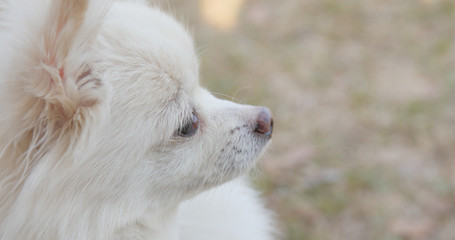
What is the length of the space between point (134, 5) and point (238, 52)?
2.60 metres

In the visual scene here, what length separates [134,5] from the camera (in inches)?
68.5

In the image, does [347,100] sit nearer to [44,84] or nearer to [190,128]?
[190,128]

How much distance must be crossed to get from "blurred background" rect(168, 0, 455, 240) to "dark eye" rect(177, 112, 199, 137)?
1104 mm

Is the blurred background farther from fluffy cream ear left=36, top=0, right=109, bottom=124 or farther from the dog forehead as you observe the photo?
fluffy cream ear left=36, top=0, right=109, bottom=124

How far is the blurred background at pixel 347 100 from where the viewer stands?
2992mm

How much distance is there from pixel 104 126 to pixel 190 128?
0.32 meters

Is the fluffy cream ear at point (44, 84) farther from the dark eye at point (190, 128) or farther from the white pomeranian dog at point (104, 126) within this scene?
the dark eye at point (190, 128)

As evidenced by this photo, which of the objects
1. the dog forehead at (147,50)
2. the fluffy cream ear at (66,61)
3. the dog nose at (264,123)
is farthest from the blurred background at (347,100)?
the fluffy cream ear at (66,61)

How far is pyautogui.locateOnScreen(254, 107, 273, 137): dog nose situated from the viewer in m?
1.79

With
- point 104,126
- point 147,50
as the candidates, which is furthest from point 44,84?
point 147,50

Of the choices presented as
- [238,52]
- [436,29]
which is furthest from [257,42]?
[436,29]

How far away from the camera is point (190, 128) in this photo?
163 centimetres

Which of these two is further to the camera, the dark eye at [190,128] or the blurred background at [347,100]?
the blurred background at [347,100]

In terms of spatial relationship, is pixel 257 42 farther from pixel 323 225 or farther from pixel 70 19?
pixel 70 19
